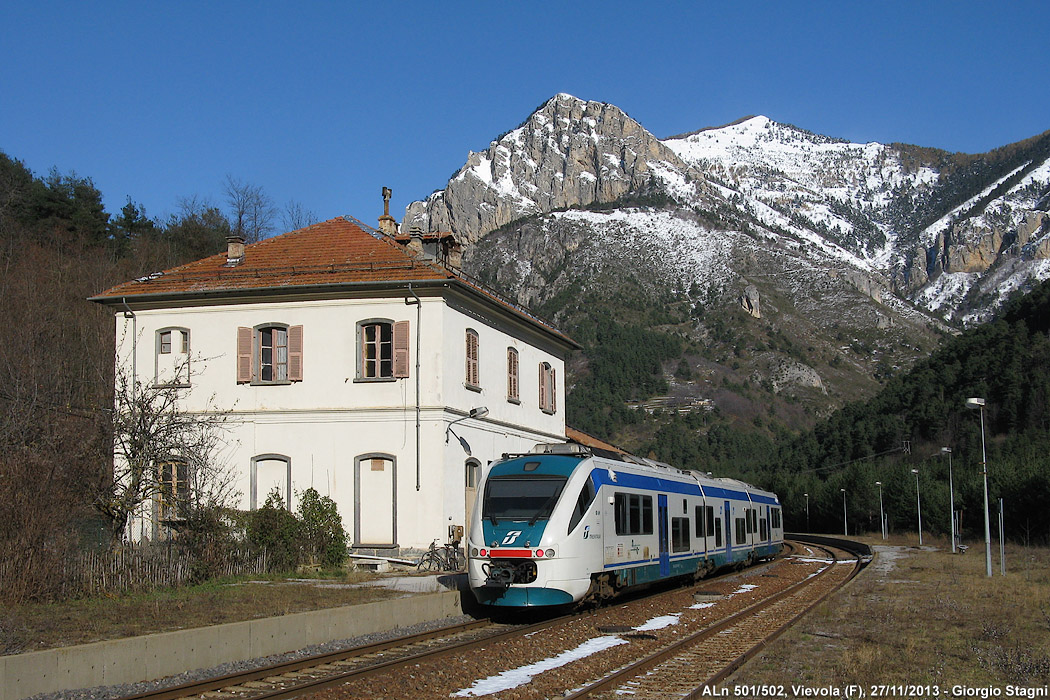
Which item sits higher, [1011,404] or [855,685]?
[1011,404]

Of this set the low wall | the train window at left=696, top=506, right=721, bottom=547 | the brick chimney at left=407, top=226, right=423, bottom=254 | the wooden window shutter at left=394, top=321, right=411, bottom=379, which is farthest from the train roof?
the brick chimney at left=407, top=226, right=423, bottom=254

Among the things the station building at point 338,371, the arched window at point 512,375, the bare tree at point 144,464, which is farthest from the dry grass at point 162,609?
the arched window at point 512,375

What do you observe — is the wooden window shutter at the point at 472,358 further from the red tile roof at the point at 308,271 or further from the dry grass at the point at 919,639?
the dry grass at the point at 919,639

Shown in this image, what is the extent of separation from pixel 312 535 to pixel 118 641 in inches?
472

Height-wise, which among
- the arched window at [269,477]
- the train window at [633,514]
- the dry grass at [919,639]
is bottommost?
the dry grass at [919,639]

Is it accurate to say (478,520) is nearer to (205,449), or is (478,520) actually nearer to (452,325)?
(452,325)

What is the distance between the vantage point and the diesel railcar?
16078 mm

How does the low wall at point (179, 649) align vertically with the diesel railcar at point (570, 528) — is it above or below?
below

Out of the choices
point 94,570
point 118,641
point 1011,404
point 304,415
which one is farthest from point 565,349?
point 1011,404

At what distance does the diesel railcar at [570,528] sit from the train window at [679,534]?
0.9 inches

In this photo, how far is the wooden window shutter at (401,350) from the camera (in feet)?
84.1

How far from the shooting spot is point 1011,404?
94.4 meters

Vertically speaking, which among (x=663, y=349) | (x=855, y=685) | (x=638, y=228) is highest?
(x=638, y=228)

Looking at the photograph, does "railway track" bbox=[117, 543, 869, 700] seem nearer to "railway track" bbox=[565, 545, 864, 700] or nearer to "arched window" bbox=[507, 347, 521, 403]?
"railway track" bbox=[565, 545, 864, 700]
